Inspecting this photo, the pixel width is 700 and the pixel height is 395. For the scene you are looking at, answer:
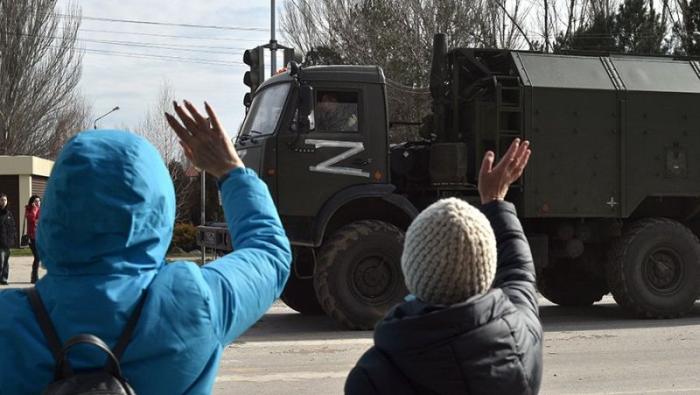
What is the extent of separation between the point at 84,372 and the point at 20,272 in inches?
772

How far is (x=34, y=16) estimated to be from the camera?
41781 millimetres

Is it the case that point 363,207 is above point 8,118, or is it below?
below

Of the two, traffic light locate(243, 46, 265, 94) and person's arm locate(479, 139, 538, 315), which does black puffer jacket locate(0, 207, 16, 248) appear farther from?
person's arm locate(479, 139, 538, 315)

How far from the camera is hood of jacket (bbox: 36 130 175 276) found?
1.80 metres

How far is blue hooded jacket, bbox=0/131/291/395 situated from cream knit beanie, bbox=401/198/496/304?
1.59 feet

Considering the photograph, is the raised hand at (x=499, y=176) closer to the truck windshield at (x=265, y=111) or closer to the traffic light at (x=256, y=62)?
the truck windshield at (x=265, y=111)

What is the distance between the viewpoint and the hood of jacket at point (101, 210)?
1800mm

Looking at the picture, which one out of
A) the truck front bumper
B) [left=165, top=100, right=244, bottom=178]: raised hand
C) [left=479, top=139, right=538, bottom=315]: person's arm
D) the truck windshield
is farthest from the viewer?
the truck windshield

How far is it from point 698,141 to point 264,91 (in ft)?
18.4

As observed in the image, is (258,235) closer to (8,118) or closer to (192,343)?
(192,343)

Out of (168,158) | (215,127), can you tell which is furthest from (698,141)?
(168,158)

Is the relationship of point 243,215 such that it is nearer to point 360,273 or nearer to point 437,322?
point 437,322

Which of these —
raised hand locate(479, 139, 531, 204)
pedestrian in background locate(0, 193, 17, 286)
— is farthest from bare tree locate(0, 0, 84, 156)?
raised hand locate(479, 139, 531, 204)

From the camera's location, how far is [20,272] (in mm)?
19953
